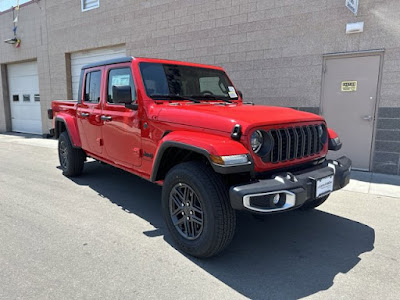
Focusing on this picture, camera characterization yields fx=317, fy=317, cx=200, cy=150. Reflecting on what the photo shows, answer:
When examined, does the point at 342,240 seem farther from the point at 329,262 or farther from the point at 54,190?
the point at 54,190

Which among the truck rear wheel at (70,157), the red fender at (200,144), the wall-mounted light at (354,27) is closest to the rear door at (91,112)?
the truck rear wheel at (70,157)

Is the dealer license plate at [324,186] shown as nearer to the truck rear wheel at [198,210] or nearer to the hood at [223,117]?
the hood at [223,117]

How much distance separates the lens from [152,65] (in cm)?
404

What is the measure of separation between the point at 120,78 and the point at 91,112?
0.96 m

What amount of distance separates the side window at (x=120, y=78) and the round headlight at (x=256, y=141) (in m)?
1.67

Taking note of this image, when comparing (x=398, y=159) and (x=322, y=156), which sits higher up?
(x=322, y=156)

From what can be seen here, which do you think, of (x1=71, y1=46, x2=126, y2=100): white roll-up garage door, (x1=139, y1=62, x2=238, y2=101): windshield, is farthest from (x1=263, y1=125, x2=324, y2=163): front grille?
(x1=71, y1=46, x2=126, y2=100): white roll-up garage door

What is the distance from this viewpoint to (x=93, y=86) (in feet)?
16.3

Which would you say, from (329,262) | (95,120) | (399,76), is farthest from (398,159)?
(95,120)

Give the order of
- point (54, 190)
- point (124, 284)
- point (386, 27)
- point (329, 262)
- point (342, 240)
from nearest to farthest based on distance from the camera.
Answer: point (124, 284) → point (329, 262) → point (342, 240) → point (54, 190) → point (386, 27)

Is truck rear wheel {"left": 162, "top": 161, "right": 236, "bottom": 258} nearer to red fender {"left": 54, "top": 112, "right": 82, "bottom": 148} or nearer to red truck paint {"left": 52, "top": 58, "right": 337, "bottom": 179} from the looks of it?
red truck paint {"left": 52, "top": 58, "right": 337, "bottom": 179}

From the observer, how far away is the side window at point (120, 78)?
396cm

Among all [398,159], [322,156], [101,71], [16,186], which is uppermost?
[101,71]

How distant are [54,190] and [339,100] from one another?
5781 mm
